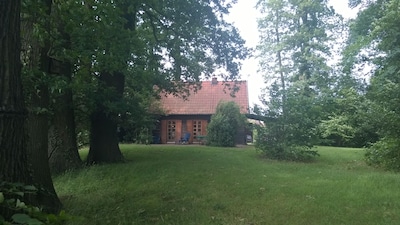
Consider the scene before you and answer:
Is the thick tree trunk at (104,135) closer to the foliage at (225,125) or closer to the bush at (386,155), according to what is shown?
the bush at (386,155)

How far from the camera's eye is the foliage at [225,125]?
21.4 meters

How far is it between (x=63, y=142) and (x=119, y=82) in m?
3.08

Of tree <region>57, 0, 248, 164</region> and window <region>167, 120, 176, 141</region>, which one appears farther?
window <region>167, 120, 176, 141</region>

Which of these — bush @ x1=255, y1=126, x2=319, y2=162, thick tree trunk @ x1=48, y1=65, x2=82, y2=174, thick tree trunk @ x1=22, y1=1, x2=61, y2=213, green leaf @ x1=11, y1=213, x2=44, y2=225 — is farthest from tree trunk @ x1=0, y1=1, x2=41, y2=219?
bush @ x1=255, y1=126, x2=319, y2=162

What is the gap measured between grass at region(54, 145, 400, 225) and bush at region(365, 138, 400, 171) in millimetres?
2369

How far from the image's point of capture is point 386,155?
36.6ft

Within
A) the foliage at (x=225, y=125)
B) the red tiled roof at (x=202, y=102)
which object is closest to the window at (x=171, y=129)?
the red tiled roof at (x=202, y=102)

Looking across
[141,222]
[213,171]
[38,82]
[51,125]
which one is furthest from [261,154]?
[38,82]

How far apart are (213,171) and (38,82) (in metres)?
5.95

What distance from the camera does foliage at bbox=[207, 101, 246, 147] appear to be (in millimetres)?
21359

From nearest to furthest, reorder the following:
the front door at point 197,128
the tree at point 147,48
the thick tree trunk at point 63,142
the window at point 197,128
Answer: the tree at point 147,48 < the thick tree trunk at point 63,142 < the front door at point 197,128 < the window at point 197,128

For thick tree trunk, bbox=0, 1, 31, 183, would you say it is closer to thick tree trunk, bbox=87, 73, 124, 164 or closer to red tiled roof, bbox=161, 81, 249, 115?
thick tree trunk, bbox=87, 73, 124, 164

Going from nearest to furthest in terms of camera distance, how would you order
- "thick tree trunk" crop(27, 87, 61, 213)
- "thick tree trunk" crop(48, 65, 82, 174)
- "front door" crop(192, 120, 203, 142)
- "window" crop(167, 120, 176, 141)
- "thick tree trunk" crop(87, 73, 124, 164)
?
"thick tree trunk" crop(27, 87, 61, 213) → "thick tree trunk" crop(48, 65, 82, 174) → "thick tree trunk" crop(87, 73, 124, 164) → "front door" crop(192, 120, 203, 142) → "window" crop(167, 120, 176, 141)

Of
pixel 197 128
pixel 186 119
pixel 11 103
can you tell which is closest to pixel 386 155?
pixel 11 103
